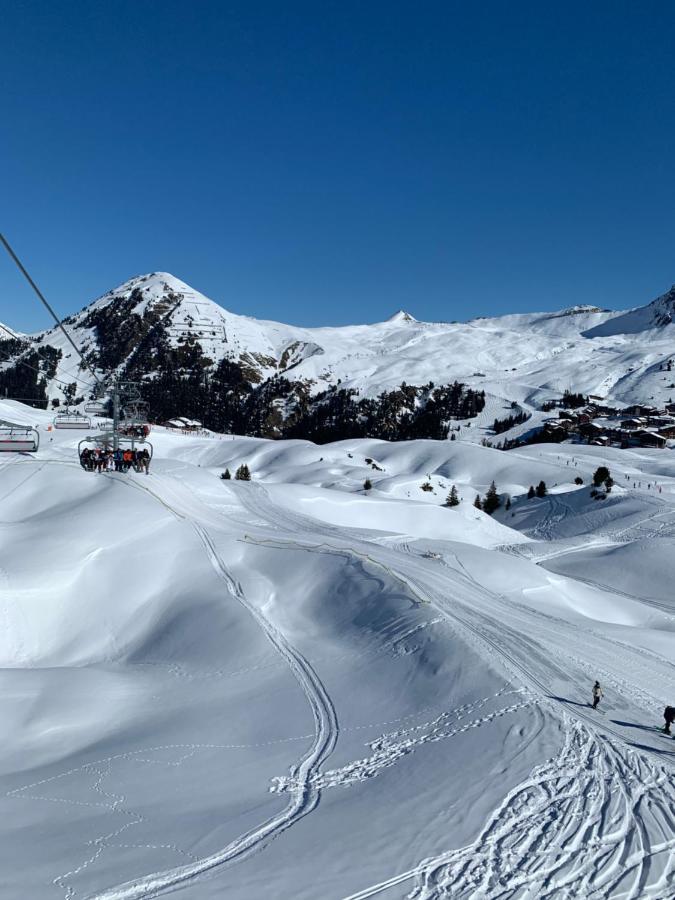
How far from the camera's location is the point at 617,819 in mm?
9836

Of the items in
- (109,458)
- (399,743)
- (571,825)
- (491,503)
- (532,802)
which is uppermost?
(109,458)

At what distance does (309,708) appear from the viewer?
17125mm

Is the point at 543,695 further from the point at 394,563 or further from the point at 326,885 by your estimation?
the point at 394,563

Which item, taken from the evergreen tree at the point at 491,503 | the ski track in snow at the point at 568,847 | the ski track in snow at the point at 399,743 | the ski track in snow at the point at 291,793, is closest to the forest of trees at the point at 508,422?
the evergreen tree at the point at 491,503

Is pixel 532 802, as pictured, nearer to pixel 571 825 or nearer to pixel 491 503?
pixel 571 825

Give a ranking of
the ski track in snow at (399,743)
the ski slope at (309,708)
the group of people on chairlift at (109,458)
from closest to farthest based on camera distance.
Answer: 1. the ski slope at (309,708)
2. the ski track in snow at (399,743)
3. the group of people on chairlift at (109,458)

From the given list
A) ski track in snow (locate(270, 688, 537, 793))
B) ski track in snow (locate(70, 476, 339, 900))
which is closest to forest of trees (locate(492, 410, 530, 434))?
ski track in snow (locate(70, 476, 339, 900))

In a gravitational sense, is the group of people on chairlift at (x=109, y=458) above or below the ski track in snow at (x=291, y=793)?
above

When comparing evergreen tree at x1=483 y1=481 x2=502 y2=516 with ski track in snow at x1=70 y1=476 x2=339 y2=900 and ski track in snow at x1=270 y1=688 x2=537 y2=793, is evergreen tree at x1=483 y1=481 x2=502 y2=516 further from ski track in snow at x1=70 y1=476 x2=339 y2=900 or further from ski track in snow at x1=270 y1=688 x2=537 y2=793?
ski track in snow at x1=270 y1=688 x2=537 y2=793

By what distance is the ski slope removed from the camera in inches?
365

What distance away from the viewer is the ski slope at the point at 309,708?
9266 mm

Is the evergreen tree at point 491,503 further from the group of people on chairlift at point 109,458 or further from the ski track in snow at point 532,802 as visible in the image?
the ski track in snow at point 532,802

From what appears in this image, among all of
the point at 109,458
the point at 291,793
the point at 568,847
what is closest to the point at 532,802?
the point at 568,847

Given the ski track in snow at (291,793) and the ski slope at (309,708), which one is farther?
the ski slope at (309,708)
